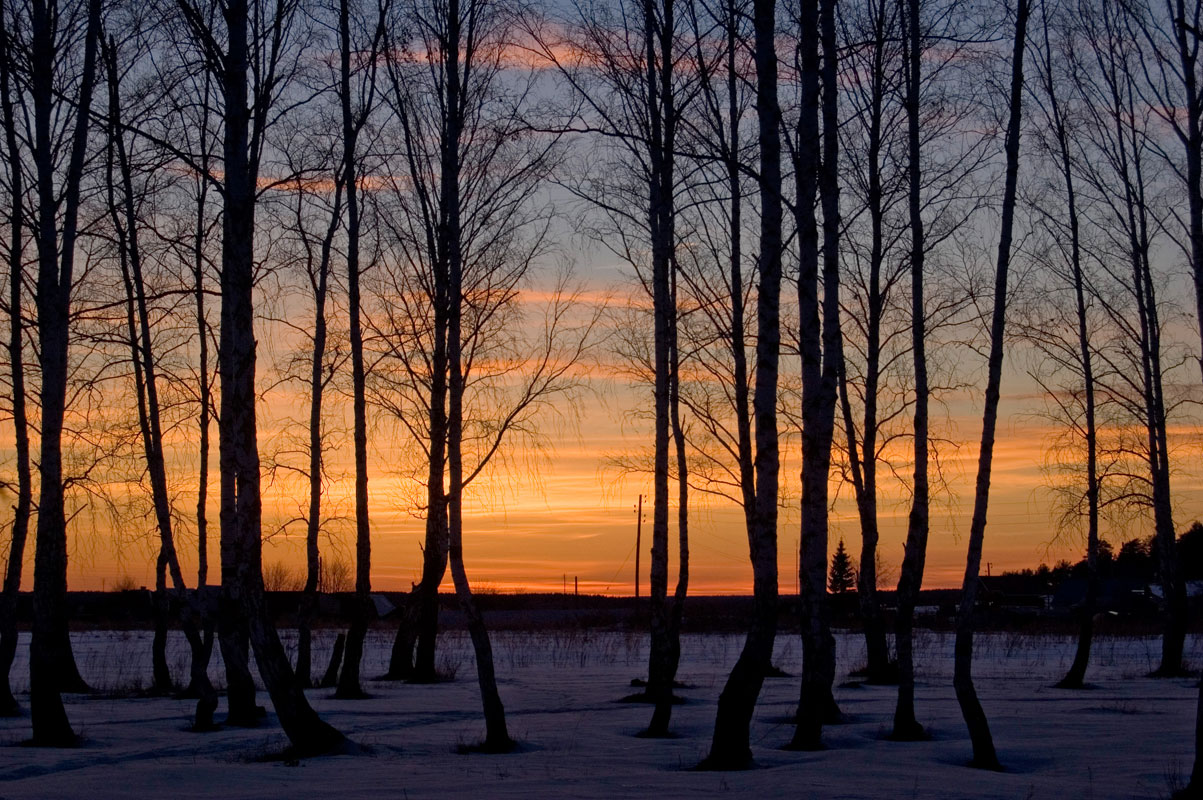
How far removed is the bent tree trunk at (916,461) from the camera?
13531 millimetres

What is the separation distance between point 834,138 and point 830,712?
24.2 feet

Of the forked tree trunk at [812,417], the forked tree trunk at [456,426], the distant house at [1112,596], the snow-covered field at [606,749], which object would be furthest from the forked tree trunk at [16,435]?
the distant house at [1112,596]

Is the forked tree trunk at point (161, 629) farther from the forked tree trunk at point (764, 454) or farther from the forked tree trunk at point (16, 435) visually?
the forked tree trunk at point (764, 454)

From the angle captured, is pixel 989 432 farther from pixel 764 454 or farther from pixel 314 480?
pixel 314 480

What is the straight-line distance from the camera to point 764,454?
11.2m

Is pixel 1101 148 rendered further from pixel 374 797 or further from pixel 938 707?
pixel 374 797

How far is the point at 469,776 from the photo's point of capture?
11.1 meters

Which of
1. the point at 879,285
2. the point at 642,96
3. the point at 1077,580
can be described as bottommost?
the point at 1077,580

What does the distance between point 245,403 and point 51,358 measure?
321 centimetres

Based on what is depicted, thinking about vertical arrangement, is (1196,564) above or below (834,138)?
below

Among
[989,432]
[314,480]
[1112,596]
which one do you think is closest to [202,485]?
[314,480]

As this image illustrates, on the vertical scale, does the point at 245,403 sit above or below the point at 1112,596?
above

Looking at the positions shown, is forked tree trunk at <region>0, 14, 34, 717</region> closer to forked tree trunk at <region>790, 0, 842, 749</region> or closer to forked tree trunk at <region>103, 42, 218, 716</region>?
forked tree trunk at <region>103, 42, 218, 716</region>

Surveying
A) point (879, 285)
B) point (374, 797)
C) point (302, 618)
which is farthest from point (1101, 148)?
point (374, 797)
